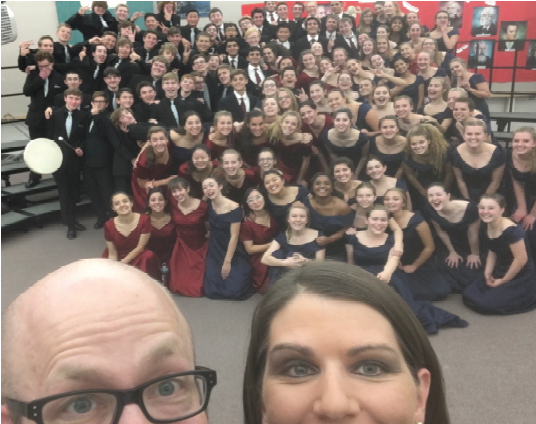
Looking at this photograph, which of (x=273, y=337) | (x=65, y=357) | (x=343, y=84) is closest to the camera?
(x=65, y=357)

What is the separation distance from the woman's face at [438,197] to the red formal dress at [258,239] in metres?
1.12

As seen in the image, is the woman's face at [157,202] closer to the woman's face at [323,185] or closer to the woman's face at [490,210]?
the woman's face at [323,185]

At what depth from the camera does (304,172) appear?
4383mm

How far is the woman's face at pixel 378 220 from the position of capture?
11.1 ft

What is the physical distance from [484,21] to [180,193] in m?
6.14

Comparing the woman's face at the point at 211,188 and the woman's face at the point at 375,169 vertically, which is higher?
the woman's face at the point at 375,169

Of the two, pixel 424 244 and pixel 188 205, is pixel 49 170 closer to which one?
pixel 188 205

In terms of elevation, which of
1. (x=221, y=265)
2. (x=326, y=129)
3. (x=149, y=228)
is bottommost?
(x=221, y=265)

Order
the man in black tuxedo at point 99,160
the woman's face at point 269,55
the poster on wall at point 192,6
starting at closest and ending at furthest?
the man in black tuxedo at point 99,160
the woman's face at point 269,55
the poster on wall at point 192,6

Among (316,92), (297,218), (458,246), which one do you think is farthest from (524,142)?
(316,92)

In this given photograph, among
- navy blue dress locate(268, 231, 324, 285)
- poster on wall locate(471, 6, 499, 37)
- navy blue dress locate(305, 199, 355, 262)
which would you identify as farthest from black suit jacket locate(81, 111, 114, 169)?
poster on wall locate(471, 6, 499, 37)

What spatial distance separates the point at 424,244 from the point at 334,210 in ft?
2.18

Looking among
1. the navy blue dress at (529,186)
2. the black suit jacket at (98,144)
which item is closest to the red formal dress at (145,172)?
the black suit jacket at (98,144)

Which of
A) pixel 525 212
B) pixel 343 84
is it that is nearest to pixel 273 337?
pixel 525 212
